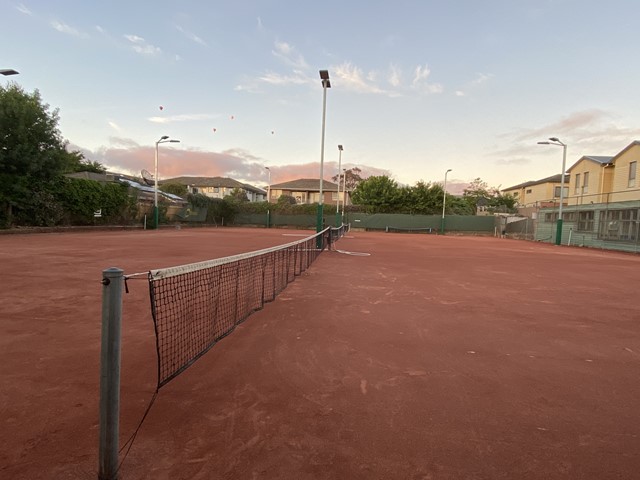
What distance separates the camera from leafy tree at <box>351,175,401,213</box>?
46.8 meters

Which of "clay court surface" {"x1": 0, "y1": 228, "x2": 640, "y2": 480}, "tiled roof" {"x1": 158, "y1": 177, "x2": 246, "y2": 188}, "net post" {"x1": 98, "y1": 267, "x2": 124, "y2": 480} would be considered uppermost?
"tiled roof" {"x1": 158, "y1": 177, "x2": 246, "y2": 188}

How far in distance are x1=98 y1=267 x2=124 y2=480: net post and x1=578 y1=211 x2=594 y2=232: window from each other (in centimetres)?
3256

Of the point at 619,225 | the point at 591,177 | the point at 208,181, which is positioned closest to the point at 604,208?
the point at 619,225

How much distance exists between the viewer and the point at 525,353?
4551 millimetres

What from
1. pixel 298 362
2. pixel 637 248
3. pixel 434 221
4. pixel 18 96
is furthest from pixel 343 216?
pixel 298 362

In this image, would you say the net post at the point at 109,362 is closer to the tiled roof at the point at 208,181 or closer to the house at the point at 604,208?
the house at the point at 604,208

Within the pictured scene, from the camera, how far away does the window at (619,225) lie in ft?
74.8

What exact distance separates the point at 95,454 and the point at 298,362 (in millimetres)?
2033

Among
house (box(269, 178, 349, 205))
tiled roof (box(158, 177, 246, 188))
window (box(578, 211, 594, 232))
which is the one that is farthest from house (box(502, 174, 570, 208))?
tiled roof (box(158, 177, 246, 188))

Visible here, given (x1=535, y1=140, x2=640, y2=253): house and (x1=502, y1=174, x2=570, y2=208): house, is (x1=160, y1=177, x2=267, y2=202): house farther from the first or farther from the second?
(x1=535, y1=140, x2=640, y2=253): house

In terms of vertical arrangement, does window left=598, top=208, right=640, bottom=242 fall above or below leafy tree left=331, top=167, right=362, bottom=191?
below

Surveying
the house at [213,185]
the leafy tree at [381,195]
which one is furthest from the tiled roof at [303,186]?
the leafy tree at [381,195]

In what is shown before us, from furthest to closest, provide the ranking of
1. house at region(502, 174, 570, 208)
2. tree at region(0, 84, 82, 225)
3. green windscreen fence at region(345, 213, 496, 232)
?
house at region(502, 174, 570, 208)
green windscreen fence at region(345, 213, 496, 232)
tree at region(0, 84, 82, 225)

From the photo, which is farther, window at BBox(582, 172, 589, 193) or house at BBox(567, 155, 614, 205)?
window at BBox(582, 172, 589, 193)
